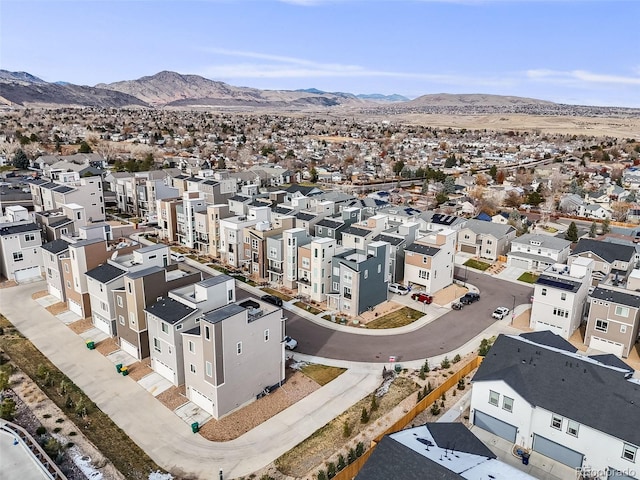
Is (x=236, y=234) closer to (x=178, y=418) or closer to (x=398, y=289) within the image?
(x=398, y=289)

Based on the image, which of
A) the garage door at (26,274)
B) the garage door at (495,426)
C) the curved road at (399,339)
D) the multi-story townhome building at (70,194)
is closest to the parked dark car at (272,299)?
the curved road at (399,339)

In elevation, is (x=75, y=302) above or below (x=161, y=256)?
below

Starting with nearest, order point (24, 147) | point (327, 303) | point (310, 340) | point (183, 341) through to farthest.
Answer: point (183, 341) < point (310, 340) < point (327, 303) < point (24, 147)

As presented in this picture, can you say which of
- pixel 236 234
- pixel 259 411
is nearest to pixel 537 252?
pixel 236 234

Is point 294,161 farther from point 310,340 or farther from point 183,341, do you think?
point 183,341

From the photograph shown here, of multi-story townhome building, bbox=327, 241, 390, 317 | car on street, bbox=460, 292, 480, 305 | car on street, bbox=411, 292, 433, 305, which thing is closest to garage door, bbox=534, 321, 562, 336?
car on street, bbox=460, 292, 480, 305

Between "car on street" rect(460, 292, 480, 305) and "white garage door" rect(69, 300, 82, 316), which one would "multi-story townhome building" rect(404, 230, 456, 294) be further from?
"white garage door" rect(69, 300, 82, 316)

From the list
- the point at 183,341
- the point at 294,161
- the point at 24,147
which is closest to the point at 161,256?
the point at 183,341
